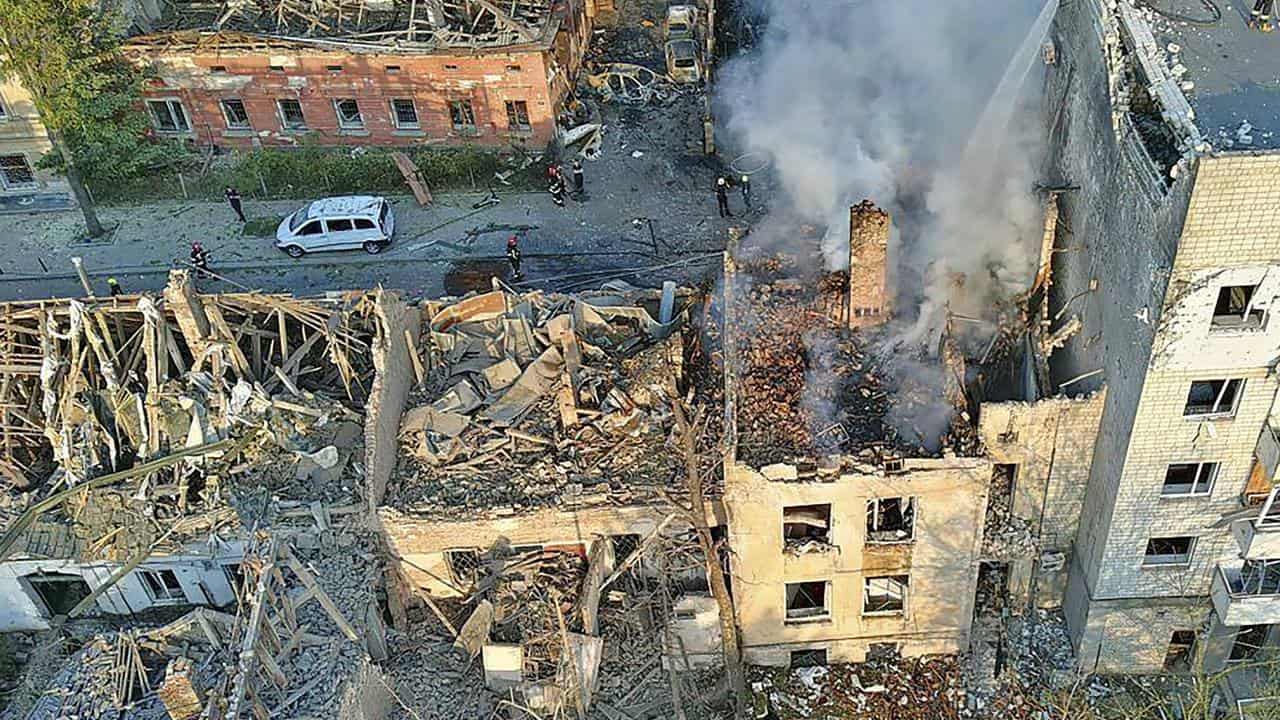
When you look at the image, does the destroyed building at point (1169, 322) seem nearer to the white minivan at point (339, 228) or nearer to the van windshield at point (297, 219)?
the white minivan at point (339, 228)

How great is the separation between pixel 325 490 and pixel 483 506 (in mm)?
3870

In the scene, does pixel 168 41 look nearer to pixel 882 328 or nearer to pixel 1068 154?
pixel 882 328

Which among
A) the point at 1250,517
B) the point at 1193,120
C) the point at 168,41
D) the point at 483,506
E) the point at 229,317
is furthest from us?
the point at 168,41

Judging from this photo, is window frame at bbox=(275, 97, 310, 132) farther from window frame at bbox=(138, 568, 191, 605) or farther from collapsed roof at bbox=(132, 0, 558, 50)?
window frame at bbox=(138, 568, 191, 605)

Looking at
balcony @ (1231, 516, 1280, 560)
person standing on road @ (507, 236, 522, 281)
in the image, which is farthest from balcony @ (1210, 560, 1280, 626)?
person standing on road @ (507, 236, 522, 281)

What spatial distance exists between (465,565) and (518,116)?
17319 millimetres

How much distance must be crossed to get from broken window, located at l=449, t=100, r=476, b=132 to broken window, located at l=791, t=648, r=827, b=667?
20.7m

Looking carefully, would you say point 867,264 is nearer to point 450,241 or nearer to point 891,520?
point 891,520

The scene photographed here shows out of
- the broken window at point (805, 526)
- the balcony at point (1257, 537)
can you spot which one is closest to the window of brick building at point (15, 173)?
the broken window at point (805, 526)

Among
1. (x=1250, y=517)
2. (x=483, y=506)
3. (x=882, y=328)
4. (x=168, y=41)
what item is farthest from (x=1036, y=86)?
(x=168, y=41)

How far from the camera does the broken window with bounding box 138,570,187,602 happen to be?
23375 mm

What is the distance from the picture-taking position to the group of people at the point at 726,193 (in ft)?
107

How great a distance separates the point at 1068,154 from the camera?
20.9 meters

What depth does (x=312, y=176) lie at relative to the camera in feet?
115
